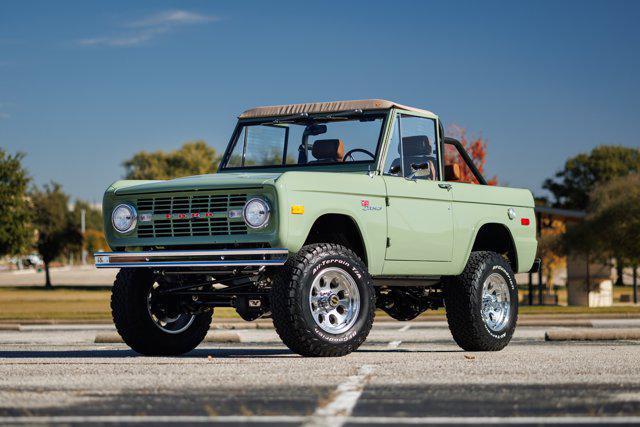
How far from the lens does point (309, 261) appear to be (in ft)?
32.7

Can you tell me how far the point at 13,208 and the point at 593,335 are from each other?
1776 inches

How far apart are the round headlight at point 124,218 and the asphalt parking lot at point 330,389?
124 cm

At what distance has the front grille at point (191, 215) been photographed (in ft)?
33.6

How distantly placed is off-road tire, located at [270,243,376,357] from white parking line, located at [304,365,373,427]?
1.56 m

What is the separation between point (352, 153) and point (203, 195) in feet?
6.26

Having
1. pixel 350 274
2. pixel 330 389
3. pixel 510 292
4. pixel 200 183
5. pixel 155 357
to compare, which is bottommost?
pixel 155 357

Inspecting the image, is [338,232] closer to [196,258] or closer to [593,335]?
[196,258]

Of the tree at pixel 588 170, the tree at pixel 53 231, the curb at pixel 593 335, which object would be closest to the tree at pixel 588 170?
the tree at pixel 588 170

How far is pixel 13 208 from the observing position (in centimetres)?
5519

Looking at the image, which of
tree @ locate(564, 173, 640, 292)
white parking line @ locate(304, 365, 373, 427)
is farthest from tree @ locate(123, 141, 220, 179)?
white parking line @ locate(304, 365, 373, 427)

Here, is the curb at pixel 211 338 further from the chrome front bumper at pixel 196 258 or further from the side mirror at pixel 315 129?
the chrome front bumper at pixel 196 258

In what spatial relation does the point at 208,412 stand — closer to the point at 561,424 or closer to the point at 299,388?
the point at 299,388

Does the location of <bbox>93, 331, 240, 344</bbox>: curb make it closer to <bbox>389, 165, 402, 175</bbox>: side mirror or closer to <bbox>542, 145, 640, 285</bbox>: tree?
<bbox>389, 165, 402, 175</bbox>: side mirror

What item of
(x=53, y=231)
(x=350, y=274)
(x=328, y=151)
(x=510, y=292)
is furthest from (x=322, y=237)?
(x=53, y=231)
